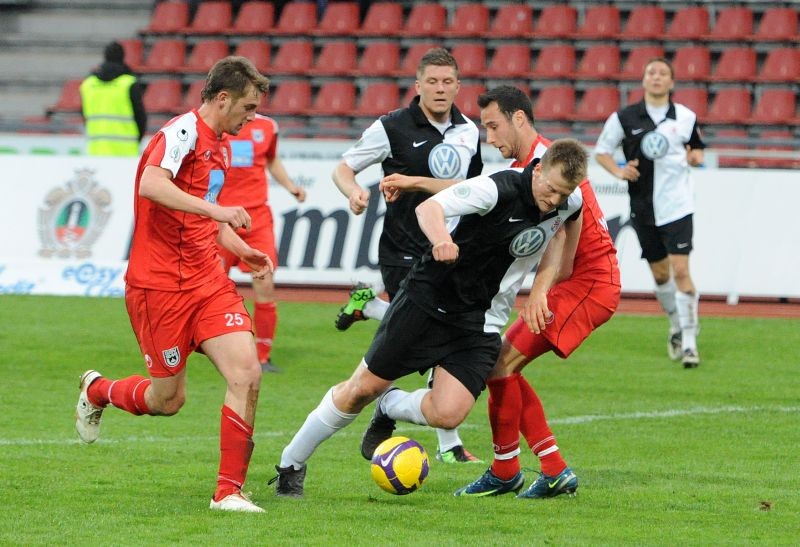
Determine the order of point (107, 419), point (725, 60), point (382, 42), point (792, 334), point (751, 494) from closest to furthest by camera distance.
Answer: point (751, 494)
point (107, 419)
point (792, 334)
point (725, 60)
point (382, 42)

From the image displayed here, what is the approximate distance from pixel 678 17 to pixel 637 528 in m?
16.5

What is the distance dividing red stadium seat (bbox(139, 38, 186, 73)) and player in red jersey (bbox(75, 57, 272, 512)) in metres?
16.6

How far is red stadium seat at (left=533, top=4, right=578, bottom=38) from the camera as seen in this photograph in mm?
21953

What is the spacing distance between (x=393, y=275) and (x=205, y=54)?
1541cm

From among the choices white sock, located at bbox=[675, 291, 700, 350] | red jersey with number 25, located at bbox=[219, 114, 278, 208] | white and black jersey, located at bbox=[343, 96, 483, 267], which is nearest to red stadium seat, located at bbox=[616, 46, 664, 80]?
white sock, located at bbox=[675, 291, 700, 350]

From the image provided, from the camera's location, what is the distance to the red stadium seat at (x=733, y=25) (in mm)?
21234

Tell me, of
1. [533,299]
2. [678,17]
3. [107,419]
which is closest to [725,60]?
[678,17]

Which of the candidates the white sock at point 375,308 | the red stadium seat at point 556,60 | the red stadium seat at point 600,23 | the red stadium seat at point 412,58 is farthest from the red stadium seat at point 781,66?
the white sock at point 375,308

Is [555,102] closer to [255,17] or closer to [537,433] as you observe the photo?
[255,17]

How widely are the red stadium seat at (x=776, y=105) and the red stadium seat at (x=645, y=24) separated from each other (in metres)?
1.97

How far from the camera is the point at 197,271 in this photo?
6.80 metres

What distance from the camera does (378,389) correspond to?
6.69 metres

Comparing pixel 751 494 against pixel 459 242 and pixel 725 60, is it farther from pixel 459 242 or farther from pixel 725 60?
pixel 725 60

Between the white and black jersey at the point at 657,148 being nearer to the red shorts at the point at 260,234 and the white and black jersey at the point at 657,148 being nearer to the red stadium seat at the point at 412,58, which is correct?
the red shorts at the point at 260,234
